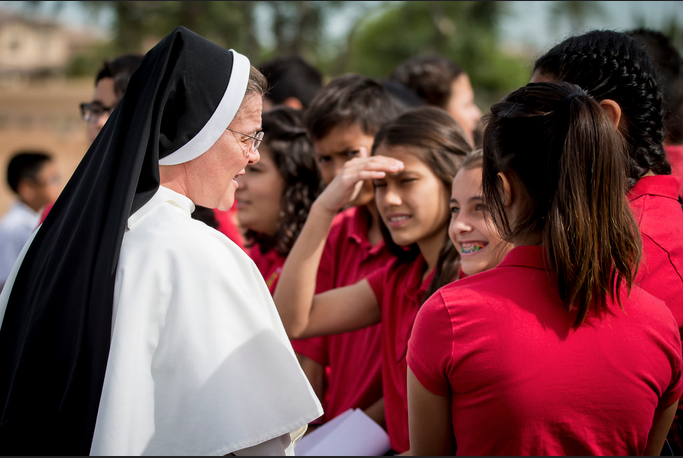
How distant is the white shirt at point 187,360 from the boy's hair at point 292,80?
3913 mm

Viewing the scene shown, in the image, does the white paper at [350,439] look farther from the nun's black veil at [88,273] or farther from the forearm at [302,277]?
the nun's black veil at [88,273]

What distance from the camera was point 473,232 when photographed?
7.77ft

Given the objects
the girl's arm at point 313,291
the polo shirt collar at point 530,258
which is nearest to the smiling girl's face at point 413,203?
the girl's arm at point 313,291

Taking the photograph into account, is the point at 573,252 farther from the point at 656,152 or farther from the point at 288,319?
the point at 288,319

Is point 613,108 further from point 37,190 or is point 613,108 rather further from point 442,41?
point 442,41

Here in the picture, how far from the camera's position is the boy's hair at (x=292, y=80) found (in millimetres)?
5512

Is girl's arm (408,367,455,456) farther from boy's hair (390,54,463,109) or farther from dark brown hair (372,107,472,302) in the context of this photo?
boy's hair (390,54,463,109)

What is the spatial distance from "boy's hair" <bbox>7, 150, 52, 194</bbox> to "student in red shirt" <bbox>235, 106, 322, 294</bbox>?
5.22m

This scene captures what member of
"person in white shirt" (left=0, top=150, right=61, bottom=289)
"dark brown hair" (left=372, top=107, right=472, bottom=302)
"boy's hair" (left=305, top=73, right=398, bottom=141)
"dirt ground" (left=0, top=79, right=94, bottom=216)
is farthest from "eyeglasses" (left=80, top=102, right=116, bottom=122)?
"dirt ground" (left=0, top=79, right=94, bottom=216)

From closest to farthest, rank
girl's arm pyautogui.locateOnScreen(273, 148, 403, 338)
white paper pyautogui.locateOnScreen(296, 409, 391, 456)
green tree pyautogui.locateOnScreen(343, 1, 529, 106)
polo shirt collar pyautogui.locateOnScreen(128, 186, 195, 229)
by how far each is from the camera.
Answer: polo shirt collar pyautogui.locateOnScreen(128, 186, 195, 229)
white paper pyautogui.locateOnScreen(296, 409, 391, 456)
girl's arm pyautogui.locateOnScreen(273, 148, 403, 338)
green tree pyautogui.locateOnScreen(343, 1, 529, 106)

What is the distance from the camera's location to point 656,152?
6.81 feet

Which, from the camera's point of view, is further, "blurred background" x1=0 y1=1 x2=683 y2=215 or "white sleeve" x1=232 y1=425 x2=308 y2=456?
"blurred background" x1=0 y1=1 x2=683 y2=215

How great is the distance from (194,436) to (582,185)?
1.19 meters

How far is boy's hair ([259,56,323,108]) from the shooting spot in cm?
551
